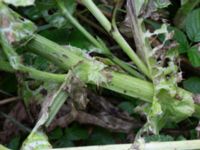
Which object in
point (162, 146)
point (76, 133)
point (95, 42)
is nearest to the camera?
point (162, 146)

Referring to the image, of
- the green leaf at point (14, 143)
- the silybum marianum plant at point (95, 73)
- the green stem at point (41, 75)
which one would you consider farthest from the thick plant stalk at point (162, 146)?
the green leaf at point (14, 143)

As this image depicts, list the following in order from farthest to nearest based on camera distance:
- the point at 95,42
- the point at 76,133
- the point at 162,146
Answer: the point at 76,133
the point at 95,42
the point at 162,146

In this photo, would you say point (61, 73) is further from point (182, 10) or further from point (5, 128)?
point (182, 10)

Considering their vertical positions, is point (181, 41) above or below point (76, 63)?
below

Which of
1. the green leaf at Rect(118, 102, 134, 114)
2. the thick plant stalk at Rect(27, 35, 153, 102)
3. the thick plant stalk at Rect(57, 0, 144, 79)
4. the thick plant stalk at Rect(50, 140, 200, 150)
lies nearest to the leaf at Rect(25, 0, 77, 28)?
the thick plant stalk at Rect(57, 0, 144, 79)

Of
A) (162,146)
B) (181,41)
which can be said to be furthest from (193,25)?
(162,146)

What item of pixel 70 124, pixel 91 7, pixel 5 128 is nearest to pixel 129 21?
pixel 91 7

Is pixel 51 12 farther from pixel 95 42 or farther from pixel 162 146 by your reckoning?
pixel 162 146

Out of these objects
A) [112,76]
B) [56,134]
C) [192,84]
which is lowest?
[192,84]
